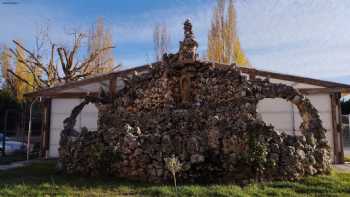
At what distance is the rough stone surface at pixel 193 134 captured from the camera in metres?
7.81

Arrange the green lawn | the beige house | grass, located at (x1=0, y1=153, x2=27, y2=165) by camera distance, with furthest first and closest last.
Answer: the beige house
grass, located at (x1=0, y1=153, x2=27, y2=165)
the green lawn

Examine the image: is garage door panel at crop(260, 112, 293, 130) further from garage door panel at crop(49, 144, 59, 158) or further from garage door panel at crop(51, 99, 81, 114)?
garage door panel at crop(49, 144, 59, 158)

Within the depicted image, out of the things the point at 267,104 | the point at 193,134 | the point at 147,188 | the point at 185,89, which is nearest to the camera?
the point at 147,188

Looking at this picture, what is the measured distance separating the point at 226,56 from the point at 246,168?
1520cm

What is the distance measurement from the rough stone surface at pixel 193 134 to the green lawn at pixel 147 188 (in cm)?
54

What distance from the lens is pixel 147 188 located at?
6871 millimetres

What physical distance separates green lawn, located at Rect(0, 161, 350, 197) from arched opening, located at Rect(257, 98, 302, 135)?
6.01m

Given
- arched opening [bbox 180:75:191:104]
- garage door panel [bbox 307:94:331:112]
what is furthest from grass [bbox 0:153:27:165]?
garage door panel [bbox 307:94:331:112]

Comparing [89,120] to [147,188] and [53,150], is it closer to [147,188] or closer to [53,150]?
[53,150]

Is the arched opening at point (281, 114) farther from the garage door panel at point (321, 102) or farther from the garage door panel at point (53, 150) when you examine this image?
the garage door panel at point (53, 150)


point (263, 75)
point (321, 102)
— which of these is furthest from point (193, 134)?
point (321, 102)

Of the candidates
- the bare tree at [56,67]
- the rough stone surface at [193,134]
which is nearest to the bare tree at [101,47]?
the bare tree at [56,67]

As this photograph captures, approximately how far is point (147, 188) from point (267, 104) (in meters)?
8.55

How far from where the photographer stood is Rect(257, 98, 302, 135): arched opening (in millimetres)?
13812
